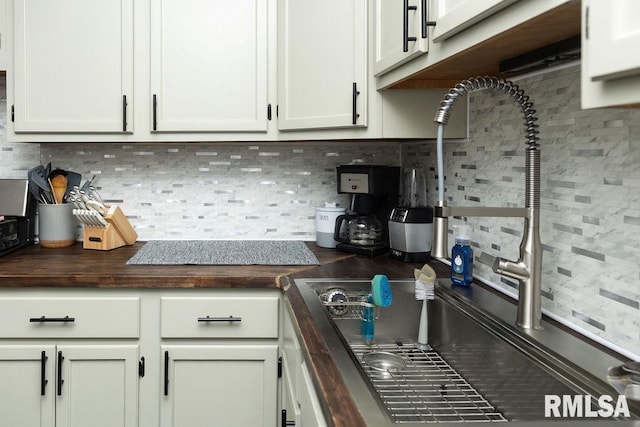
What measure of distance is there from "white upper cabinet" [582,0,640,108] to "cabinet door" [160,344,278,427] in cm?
149

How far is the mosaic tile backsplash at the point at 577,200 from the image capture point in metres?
1.19

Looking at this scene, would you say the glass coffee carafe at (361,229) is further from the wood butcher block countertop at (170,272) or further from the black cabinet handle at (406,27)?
the black cabinet handle at (406,27)

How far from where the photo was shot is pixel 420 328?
5.48ft

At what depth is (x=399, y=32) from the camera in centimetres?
167

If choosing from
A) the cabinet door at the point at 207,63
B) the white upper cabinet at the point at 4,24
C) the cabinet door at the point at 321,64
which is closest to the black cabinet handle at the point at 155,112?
the cabinet door at the point at 207,63

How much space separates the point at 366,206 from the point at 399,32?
2.96ft

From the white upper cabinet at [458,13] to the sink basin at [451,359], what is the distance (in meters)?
0.67

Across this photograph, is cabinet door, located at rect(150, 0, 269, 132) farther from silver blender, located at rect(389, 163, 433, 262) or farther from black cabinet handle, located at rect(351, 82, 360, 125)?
silver blender, located at rect(389, 163, 433, 262)

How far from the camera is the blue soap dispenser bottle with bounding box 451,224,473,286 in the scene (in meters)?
1.78

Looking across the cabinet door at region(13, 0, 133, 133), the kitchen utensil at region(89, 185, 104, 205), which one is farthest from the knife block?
the cabinet door at region(13, 0, 133, 133)

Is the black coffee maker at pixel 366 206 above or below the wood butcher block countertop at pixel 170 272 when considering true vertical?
above

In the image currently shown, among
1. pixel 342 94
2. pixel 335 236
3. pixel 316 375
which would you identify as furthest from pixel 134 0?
pixel 316 375

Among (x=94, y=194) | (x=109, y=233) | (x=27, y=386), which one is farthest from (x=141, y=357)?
(x=94, y=194)

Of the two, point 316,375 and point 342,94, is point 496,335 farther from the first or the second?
point 342,94
